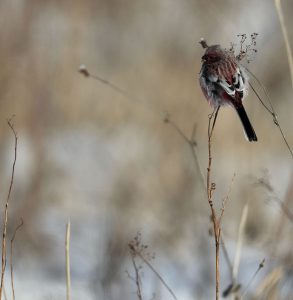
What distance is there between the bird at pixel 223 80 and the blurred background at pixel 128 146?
1644mm

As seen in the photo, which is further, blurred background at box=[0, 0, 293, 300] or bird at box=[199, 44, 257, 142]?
blurred background at box=[0, 0, 293, 300]

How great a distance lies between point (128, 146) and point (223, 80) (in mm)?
4397

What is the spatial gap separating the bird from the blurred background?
1.64 meters

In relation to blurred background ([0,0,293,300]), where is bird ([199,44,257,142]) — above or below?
below

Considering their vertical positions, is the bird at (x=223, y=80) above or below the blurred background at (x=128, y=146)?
below

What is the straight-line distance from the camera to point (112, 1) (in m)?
8.72

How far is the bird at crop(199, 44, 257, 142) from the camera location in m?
2.23

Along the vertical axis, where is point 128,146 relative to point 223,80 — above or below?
above

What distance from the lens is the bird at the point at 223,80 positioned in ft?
7.30

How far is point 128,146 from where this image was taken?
6.63 m

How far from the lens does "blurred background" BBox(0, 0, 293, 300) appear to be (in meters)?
4.66

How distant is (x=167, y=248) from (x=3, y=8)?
133 inches

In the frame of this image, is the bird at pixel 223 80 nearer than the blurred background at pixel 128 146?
Yes

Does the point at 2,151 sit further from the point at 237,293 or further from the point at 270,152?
the point at 237,293
